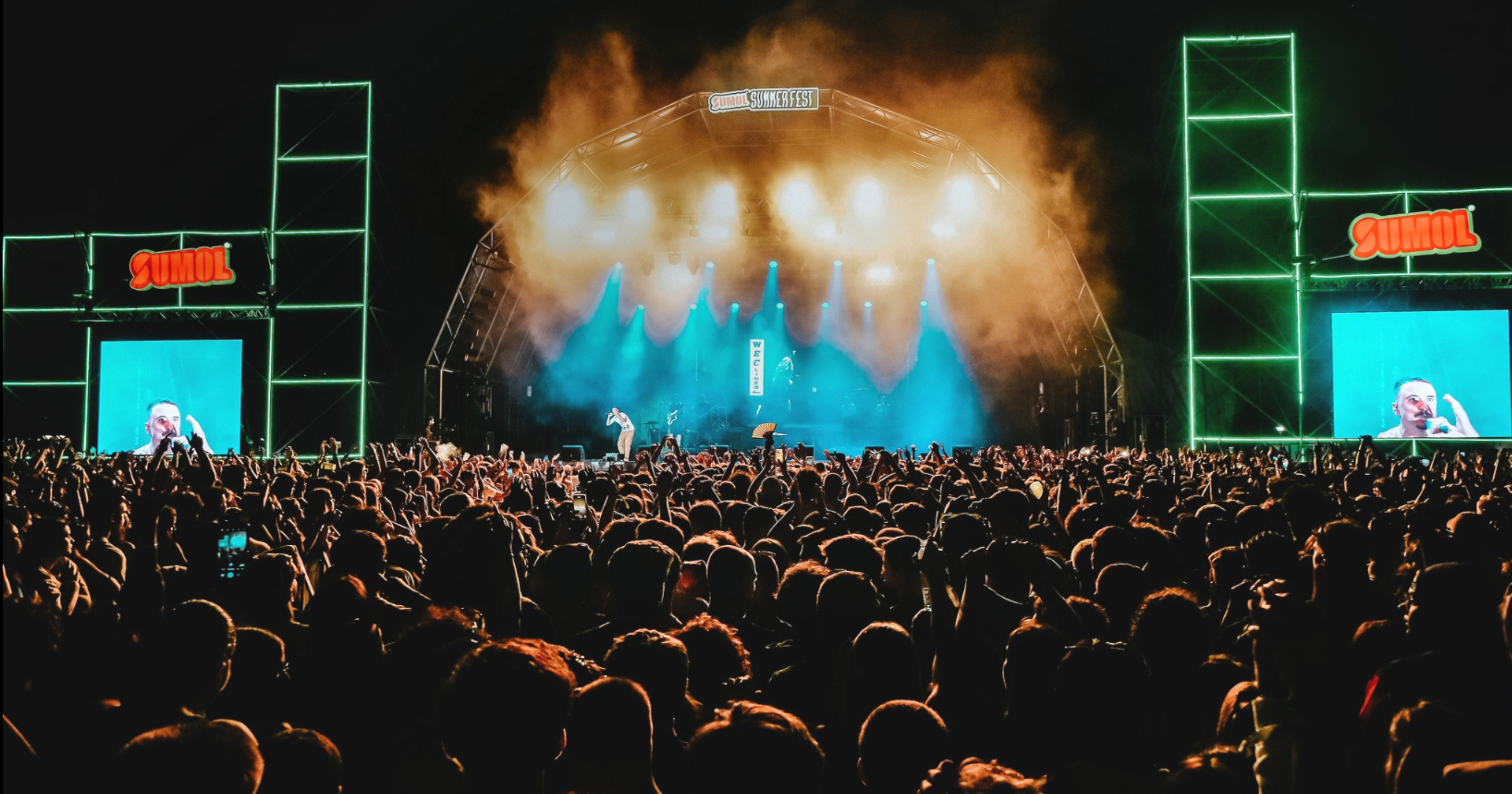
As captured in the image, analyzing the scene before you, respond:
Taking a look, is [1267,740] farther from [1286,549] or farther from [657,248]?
[657,248]

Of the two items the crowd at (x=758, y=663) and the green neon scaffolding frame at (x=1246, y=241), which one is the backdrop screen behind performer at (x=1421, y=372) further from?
the crowd at (x=758, y=663)

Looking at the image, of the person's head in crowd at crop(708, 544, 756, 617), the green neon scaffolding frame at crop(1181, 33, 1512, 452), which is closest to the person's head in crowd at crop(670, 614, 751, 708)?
the person's head in crowd at crop(708, 544, 756, 617)

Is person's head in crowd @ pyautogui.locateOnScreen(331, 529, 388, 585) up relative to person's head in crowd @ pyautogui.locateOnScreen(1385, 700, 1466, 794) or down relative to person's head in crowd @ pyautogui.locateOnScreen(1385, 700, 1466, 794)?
Answer: up

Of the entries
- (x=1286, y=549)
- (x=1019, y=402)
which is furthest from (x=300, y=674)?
(x=1019, y=402)

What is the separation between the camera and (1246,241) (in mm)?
17078

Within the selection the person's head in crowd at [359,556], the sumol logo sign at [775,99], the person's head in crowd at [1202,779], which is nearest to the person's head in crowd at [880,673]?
the person's head in crowd at [1202,779]

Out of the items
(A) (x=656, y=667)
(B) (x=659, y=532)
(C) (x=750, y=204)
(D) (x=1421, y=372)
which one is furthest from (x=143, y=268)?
(D) (x=1421, y=372)

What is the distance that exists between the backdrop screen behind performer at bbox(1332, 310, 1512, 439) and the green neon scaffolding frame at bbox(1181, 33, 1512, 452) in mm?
670

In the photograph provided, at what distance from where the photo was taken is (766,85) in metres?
15.6

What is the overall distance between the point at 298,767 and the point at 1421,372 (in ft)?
66.5

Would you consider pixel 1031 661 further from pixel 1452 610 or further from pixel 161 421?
pixel 161 421

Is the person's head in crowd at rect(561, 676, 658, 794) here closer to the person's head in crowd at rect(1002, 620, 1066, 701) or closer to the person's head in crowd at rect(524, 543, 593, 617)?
the person's head in crowd at rect(1002, 620, 1066, 701)

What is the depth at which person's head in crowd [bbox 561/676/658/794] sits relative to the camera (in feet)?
5.04

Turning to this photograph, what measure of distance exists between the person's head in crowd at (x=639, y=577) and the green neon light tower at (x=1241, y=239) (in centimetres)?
1623
